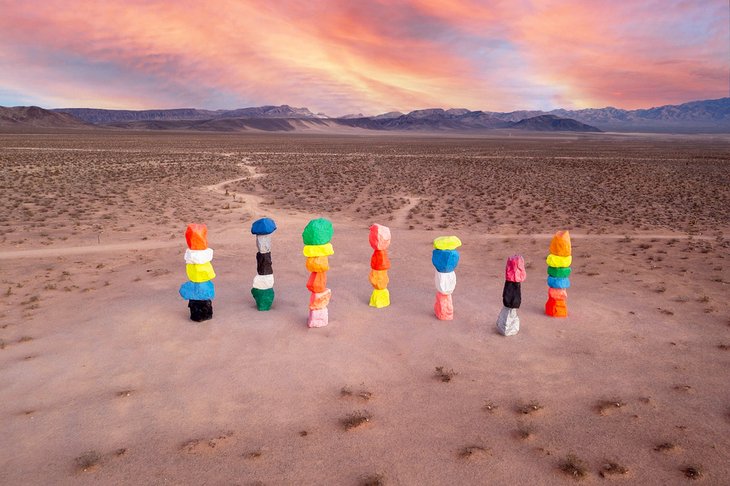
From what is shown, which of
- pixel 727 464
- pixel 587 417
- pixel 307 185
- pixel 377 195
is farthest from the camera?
pixel 307 185

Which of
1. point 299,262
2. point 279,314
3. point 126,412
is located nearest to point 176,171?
point 299,262

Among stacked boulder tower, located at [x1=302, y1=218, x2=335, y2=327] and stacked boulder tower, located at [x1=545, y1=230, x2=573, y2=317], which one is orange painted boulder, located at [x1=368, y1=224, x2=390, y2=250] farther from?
stacked boulder tower, located at [x1=545, y1=230, x2=573, y2=317]

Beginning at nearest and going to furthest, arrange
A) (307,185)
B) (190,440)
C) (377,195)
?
1. (190,440)
2. (377,195)
3. (307,185)

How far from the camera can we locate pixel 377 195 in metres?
25.9

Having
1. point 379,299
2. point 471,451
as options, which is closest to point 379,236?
point 379,299

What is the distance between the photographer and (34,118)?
17850 centimetres

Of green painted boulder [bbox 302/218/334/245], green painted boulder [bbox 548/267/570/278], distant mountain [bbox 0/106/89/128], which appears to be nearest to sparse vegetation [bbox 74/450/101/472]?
green painted boulder [bbox 302/218/334/245]

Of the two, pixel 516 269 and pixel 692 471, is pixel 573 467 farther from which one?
pixel 516 269

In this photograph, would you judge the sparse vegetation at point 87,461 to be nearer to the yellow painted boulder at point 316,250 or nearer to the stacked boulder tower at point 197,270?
the stacked boulder tower at point 197,270

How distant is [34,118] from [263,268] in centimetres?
21789

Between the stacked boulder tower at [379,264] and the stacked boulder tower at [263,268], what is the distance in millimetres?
2077

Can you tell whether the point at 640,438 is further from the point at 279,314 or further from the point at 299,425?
the point at 279,314

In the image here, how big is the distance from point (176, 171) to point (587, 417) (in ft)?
113

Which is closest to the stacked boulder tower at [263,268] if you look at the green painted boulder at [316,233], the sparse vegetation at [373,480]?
the green painted boulder at [316,233]
